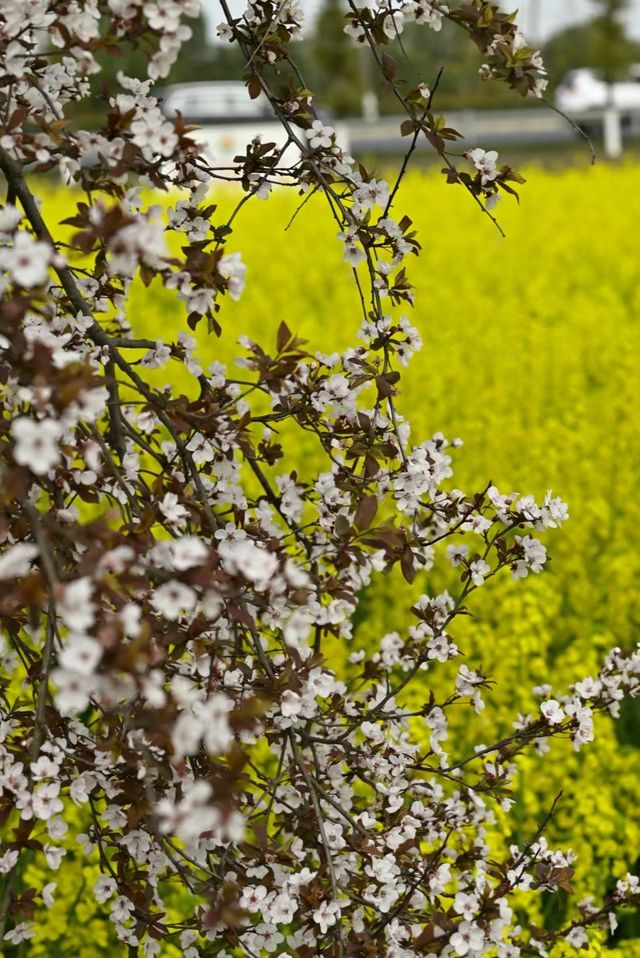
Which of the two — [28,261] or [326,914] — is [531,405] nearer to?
[326,914]

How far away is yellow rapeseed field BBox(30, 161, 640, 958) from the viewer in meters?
3.28

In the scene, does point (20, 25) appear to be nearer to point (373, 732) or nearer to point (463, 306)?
point (373, 732)

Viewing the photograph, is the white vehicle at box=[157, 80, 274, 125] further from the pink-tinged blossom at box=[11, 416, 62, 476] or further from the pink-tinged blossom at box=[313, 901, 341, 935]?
the pink-tinged blossom at box=[11, 416, 62, 476]

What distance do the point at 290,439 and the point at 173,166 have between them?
3890 millimetres

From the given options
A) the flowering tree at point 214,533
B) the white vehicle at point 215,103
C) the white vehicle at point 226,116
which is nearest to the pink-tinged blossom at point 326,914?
the flowering tree at point 214,533

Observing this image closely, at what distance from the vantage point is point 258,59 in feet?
6.53

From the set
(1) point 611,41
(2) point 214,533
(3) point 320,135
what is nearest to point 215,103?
(1) point 611,41

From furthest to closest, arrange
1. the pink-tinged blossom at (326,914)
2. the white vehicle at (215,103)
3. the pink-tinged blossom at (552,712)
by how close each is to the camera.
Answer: the white vehicle at (215,103) → the pink-tinged blossom at (552,712) → the pink-tinged blossom at (326,914)

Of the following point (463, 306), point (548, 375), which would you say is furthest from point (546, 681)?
point (463, 306)

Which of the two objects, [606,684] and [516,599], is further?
[516,599]

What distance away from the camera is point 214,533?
182 centimetres

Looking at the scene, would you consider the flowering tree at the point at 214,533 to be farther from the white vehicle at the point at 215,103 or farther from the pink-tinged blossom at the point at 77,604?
the white vehicle at the point at 215,103

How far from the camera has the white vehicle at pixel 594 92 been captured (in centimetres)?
3681

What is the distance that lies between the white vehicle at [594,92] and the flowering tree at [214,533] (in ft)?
116
